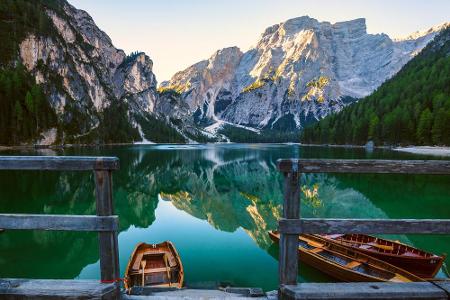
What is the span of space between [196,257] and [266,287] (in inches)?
239

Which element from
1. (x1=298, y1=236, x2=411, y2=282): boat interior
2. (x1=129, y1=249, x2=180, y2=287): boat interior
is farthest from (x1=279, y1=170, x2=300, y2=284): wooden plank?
(x1=298, y1=236, x2=411, y2=282): boat interior

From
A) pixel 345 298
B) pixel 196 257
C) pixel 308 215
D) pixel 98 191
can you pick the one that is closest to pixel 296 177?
pixel 345 298

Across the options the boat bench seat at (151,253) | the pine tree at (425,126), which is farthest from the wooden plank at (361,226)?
the pine tree at (425,126)

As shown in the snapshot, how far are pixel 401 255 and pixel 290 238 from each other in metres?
12.8

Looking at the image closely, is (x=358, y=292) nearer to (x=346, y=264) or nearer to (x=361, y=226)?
(x=361, y=226)

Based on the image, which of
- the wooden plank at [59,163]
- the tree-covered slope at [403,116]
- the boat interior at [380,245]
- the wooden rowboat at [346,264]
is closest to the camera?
the wooden plank at [59,163]

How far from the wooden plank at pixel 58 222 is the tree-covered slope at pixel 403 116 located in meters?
124

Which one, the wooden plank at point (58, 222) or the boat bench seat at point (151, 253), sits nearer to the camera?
the wooden plank at point (58, 222)

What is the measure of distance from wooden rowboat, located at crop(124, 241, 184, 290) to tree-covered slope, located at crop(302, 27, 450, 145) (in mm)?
117609

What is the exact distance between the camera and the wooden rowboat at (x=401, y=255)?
47.9ft

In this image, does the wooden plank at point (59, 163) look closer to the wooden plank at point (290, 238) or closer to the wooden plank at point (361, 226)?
the wooden plank at point (290, 238)

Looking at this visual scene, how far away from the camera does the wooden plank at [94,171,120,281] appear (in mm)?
5348

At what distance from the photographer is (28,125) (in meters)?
132

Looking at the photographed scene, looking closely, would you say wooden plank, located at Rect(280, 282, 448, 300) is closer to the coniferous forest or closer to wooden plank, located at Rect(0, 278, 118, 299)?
wooden plank, located at Rect(0, 278, 118, 299)
